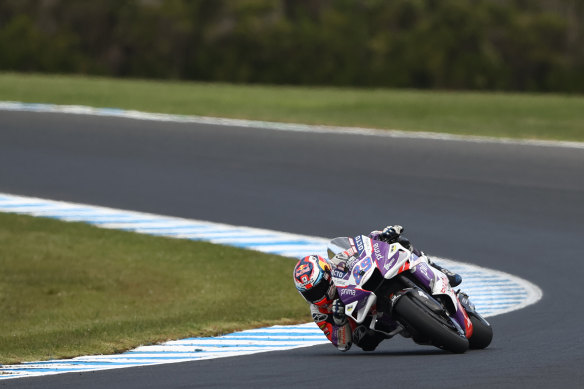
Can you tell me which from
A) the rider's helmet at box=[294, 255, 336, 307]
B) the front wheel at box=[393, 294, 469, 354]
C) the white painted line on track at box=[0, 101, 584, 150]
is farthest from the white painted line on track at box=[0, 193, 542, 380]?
the white painted line on track at box=[0, 101, 584, 150]

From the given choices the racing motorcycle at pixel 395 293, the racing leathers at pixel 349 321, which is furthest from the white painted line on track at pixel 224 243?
the racing motorcycle at pixel 395 293

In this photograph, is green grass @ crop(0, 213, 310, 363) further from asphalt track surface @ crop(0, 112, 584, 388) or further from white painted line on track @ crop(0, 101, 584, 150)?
white painted line on track @ crop(0, 101, 584, 150)

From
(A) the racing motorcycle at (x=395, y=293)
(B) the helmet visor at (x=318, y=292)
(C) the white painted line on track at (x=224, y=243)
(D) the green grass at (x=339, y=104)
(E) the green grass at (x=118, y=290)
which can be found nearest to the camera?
(A) the racing motorcycle at (x=395, y=293)

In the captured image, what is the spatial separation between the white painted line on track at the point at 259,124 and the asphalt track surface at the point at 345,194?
50cm

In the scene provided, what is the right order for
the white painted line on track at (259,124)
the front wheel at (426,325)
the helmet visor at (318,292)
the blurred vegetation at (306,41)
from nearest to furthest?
the front wheel at (426,325) → the helmet visor at (318,292) → the white painted line on track at (259,124) → the blurred vegetation at (306,41)

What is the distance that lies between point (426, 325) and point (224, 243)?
774 centimetres

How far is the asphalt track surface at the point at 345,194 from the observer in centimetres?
897

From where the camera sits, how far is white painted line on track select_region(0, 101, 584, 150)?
2286 centimetres

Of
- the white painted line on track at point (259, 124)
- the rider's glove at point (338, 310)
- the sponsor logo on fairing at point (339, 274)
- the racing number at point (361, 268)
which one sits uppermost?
the racing number at point (361, 268)

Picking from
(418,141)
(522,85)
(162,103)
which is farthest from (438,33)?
(418,141)

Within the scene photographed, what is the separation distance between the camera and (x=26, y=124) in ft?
80.0

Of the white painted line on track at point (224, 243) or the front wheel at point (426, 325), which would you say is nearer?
the front wheel at point (426, 325)

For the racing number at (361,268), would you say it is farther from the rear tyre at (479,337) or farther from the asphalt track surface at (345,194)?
the rear tyre at (479,337)

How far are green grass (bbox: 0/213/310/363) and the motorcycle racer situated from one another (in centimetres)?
193
